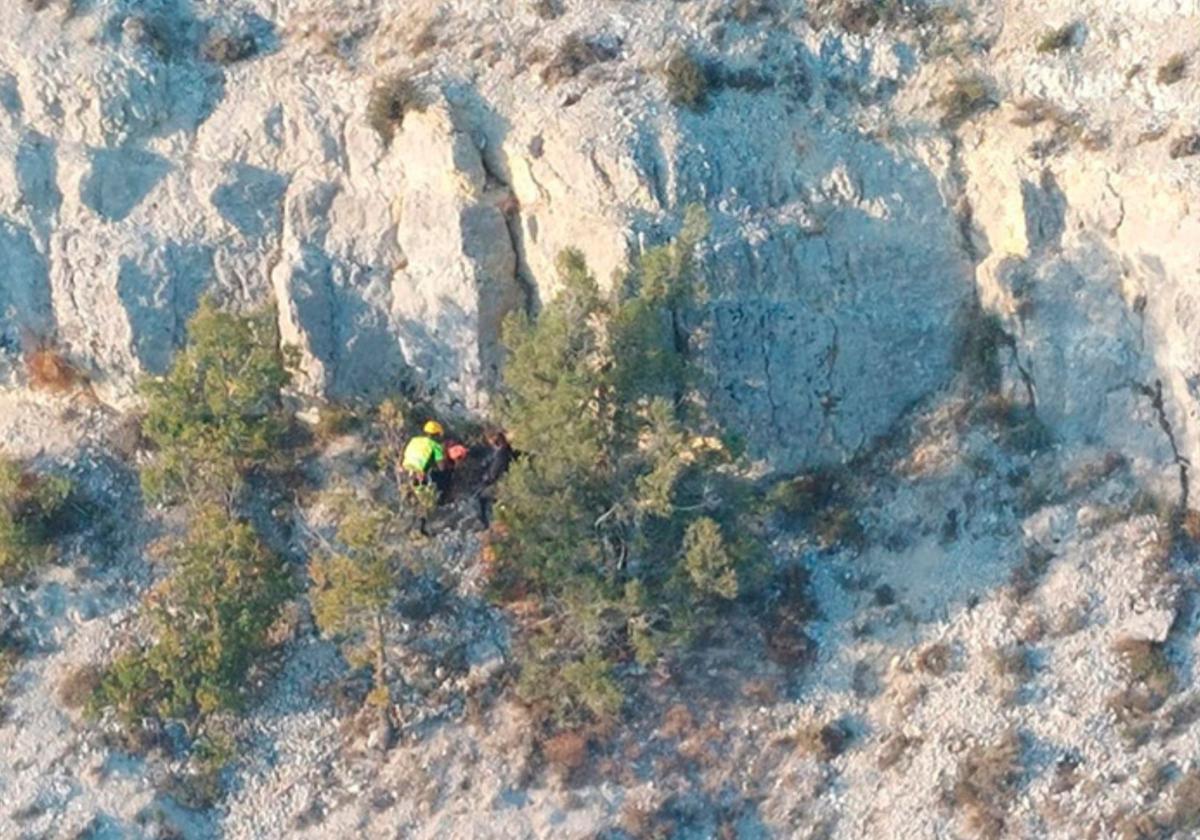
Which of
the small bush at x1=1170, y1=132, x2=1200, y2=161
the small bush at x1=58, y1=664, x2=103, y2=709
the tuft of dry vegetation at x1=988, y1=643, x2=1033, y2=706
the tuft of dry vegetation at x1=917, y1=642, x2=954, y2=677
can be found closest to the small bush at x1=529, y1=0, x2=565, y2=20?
the small bush at x1=1170, y1=132, x2=1200, y2=161

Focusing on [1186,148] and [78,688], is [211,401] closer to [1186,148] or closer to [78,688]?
[78,688]

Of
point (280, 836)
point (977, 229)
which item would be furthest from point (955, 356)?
point (280, 836)

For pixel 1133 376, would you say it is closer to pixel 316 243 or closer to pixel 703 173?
pixel 703 173

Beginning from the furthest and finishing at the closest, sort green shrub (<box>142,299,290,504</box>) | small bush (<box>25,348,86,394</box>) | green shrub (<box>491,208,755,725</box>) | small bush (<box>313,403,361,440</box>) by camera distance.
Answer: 1. small bush (<box>25,348,86,394</box>)
2. small bush (<box>313,403,361,440</box>)
3. green shrub (<box>142,299,290,504</box>)
4. green shrub (<box>491,208,755,725</box>)

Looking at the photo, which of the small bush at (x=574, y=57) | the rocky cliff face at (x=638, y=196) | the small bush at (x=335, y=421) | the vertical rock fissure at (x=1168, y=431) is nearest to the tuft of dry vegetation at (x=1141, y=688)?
the vertical rock fissure at (x=1168, y=431)

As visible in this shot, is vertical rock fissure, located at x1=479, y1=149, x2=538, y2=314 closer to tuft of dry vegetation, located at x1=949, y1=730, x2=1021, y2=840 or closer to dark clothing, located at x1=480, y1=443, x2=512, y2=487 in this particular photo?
dark clothing, located at x1=480, y1=443, x2=512, y2=487

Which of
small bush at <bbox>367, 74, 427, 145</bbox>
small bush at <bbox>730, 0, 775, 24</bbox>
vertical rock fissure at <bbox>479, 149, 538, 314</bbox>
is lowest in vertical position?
vertical rock fissure at <bbox>479, 149, 538, 314</bbox>

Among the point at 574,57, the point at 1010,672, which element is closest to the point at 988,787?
the point at 1010,672
